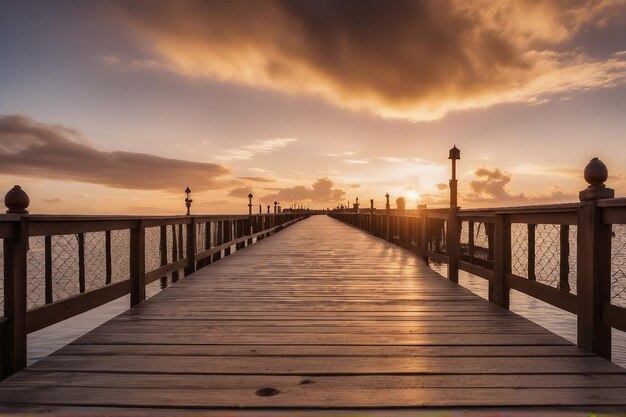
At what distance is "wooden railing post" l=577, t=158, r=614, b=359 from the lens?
3303mm

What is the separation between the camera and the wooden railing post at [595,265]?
10.8 ft

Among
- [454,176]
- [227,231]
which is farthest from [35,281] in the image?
[454,176]

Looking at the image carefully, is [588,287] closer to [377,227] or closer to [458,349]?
[458,349]

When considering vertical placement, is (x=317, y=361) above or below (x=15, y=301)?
below

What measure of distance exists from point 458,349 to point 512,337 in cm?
66

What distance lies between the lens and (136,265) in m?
5.11

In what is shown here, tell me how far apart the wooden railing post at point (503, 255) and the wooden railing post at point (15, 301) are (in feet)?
14.8

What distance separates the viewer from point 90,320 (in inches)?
412

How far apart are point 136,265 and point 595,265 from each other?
4.56 meters

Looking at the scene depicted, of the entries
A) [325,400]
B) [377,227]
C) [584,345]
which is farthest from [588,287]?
[377,227]

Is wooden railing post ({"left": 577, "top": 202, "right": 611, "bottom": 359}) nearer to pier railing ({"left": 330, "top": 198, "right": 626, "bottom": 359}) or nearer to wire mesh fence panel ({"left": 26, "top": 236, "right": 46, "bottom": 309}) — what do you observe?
pier railing ({"left": 330, "top": 198, "right": 626, "bottom": 359})

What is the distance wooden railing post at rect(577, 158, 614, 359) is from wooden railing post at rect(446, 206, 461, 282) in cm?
327

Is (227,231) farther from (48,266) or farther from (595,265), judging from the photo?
(595,265)

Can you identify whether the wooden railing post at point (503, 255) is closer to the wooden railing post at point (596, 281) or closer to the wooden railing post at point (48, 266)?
the wooden railing post at point (596, 281)
